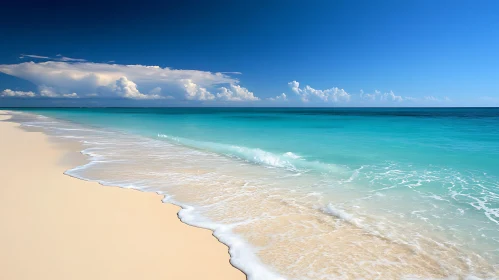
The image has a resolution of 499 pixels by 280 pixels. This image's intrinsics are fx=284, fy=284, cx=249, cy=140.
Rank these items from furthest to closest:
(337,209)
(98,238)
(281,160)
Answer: (281,160) < (337,209) < (98,238)

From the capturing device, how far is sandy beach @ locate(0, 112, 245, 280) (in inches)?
141

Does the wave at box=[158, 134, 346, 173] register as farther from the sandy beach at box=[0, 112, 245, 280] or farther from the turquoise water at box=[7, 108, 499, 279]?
the sandy beach at box=[0, 112, 245, 280]

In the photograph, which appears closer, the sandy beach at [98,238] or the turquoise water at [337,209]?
the sandy beach at [98,238]

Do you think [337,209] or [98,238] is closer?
[98,238]

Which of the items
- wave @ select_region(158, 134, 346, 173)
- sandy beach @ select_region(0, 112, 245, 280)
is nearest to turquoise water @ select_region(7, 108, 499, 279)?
wave @ select_region(158, 134, 346, 173)

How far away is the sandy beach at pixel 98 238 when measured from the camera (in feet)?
11.8

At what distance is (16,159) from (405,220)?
41.4ft

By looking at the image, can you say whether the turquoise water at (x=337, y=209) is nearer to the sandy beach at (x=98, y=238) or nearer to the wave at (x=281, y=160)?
the wave at (x=281, y=160)

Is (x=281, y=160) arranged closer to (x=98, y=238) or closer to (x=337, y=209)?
(x=337, y=209)

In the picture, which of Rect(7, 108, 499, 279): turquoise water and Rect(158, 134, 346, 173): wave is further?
Rect(158, 134, 346, 173): wave

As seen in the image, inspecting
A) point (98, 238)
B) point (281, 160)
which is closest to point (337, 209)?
point (98, 238)

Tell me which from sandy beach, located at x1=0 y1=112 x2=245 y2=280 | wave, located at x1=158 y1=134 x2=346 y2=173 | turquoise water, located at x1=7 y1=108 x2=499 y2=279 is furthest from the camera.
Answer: wave, located at x1=158 y1=134 x2=346 y2=173

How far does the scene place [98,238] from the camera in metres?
4.39

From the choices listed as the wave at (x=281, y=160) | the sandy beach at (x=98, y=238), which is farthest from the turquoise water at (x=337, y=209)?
the sandy beach at (x=98, y=238)
